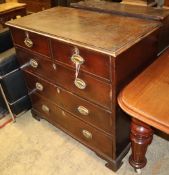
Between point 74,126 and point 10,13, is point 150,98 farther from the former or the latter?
point 10,13

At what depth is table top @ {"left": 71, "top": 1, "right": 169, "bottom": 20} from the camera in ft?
4.01

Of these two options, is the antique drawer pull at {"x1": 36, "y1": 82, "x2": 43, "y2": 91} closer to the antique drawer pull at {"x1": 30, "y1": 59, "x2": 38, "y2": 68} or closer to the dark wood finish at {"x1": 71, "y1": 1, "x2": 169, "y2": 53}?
the antique drawer pull at {"x1": 30, "y1": 59, "x2": 38, "y2": 68}

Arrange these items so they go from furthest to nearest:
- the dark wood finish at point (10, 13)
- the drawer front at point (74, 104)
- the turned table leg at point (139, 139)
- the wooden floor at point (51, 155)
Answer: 1. the dark wood finish at point (10, 13)
2. the wooden floor at point (51, 155)
3. the drawer front at point (74, 104)
4. the turned table leg at point (139, 139)

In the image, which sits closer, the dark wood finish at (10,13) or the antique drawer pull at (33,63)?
the antique drawer pull at (33,63)

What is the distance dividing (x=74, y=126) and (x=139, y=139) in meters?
0.49

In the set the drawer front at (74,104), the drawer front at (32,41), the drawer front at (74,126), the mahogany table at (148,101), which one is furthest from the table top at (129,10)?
the drawer front at (74,126)

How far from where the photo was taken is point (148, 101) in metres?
0.89

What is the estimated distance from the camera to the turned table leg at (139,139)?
109 cm

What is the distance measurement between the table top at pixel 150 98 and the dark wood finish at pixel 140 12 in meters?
0.28

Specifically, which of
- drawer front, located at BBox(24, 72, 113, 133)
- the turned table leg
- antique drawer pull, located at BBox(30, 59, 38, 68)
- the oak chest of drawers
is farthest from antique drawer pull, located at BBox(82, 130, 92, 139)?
antique drawer pull, located at BBox(30, 59, 38, 68)

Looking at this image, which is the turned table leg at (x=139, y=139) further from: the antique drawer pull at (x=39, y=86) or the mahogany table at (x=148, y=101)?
the antique drawer pull at (x=39, y=86)

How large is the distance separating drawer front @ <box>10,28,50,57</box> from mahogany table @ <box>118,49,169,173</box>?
0.54 m

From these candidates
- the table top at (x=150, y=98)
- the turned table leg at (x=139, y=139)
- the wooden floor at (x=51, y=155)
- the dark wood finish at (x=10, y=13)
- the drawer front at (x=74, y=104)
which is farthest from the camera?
the dark wood finish at (x=10, y=13)

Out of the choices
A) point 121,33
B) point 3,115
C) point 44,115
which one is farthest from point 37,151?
point 121,33
